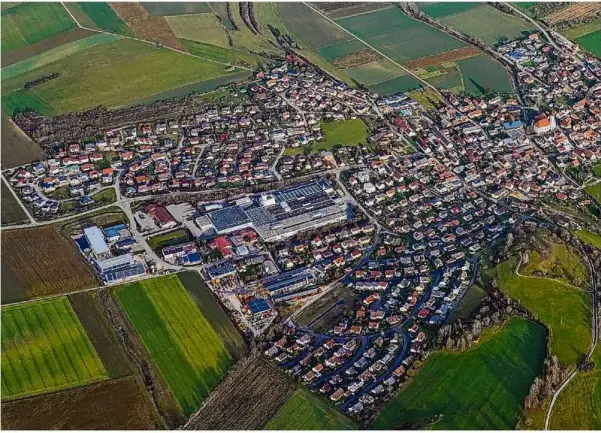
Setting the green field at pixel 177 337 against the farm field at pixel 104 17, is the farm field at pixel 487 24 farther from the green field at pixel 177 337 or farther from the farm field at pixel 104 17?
the green field at pixel 177 337

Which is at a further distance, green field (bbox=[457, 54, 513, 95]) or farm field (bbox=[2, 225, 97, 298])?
green field (bbox=[457, 54, 513, 95])

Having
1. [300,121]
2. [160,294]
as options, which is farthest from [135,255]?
[300,121]

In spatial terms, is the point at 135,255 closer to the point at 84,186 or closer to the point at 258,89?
the point at 84,186

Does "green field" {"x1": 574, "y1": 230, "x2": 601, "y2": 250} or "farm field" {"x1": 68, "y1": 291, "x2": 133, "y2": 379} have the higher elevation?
"farm field" {"x1": 68, "y1": 291, "x2": 133, "y2": 379}

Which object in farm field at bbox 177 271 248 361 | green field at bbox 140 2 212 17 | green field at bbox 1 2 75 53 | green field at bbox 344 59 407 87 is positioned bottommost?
farm field at bbox 177 271 248 361

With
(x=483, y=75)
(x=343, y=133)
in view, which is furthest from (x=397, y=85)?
(x=343, y=133)

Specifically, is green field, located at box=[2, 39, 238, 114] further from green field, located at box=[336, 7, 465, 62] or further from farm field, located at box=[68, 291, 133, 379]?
farm field, located at box=[68, 291, 133, 379]

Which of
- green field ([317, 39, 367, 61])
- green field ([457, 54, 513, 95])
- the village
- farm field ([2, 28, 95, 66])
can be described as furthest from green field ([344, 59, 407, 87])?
farm field ([2, 28, 95, 66])
